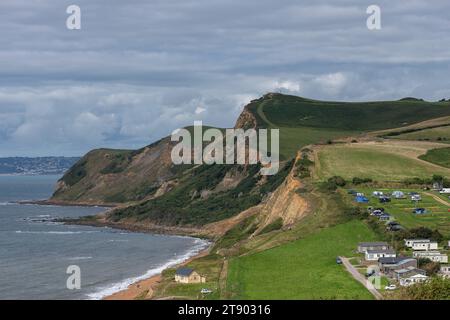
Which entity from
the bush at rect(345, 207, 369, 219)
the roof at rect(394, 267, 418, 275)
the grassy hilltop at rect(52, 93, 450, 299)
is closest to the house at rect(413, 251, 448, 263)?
the roof at rect(394, 267, 418, 275)

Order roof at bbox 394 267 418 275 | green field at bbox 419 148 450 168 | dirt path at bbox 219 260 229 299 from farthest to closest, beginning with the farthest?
green field at bbox 419 148 450 168 < dirt path at bbox 219 260 229 299 < roof at bbox 394 267 418 275

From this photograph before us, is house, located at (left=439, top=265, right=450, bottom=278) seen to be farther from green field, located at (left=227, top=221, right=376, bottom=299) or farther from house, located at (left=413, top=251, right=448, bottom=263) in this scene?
green field, located at (left=227, top=221, right=376, bottom=299)

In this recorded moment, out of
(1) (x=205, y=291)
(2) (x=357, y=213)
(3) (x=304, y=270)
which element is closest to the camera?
(1) (x=205, y=291)

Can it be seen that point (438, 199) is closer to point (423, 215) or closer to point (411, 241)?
point (423, 215)

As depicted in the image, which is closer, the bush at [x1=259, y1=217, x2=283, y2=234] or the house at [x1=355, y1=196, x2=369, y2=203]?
the house at [x1=355, y1=196, x2=369, y2=203]

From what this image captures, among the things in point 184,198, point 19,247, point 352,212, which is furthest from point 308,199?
point 184,198

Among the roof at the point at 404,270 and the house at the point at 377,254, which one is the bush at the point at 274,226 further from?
the roof at the point at 404,270

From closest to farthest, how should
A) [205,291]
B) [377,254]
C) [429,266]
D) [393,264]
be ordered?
1. [429,266]
2. [205,291]
3. [393,264]
4. [377,254]

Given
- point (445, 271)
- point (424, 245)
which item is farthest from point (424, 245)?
point (445, 271)
